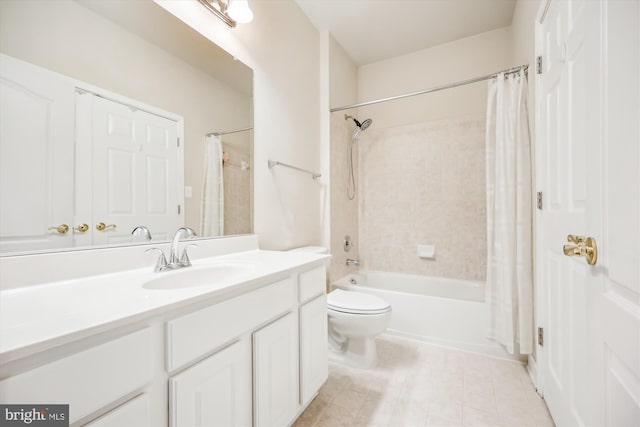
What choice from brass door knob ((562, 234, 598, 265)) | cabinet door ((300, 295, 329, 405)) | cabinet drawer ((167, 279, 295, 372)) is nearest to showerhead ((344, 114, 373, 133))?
cabinet door ((300, 295, 329, 405))

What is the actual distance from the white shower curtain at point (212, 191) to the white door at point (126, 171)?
0.45ft

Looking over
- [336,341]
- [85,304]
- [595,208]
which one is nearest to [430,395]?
[336,341]

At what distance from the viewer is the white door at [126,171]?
1.03m

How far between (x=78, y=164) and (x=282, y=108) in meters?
1.34

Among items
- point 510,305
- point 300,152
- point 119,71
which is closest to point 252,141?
point 300,152

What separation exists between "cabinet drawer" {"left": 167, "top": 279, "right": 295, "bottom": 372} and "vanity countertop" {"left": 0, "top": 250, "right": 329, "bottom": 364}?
4 cm

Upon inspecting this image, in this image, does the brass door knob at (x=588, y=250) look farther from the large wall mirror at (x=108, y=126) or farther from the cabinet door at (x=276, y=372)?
the large wall mirror at (x=108, y=126)

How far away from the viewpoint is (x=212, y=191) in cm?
152

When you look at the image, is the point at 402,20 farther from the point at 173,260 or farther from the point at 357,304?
the point at 173,260

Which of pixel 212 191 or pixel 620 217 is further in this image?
pixel 212 191

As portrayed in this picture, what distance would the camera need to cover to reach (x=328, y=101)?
2523mm

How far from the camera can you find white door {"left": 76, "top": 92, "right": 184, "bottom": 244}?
1.03m

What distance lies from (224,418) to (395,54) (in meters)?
3.21

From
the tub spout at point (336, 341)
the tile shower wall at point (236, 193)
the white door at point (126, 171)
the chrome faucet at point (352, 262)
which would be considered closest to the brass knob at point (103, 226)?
the white door at point (126, 171)
